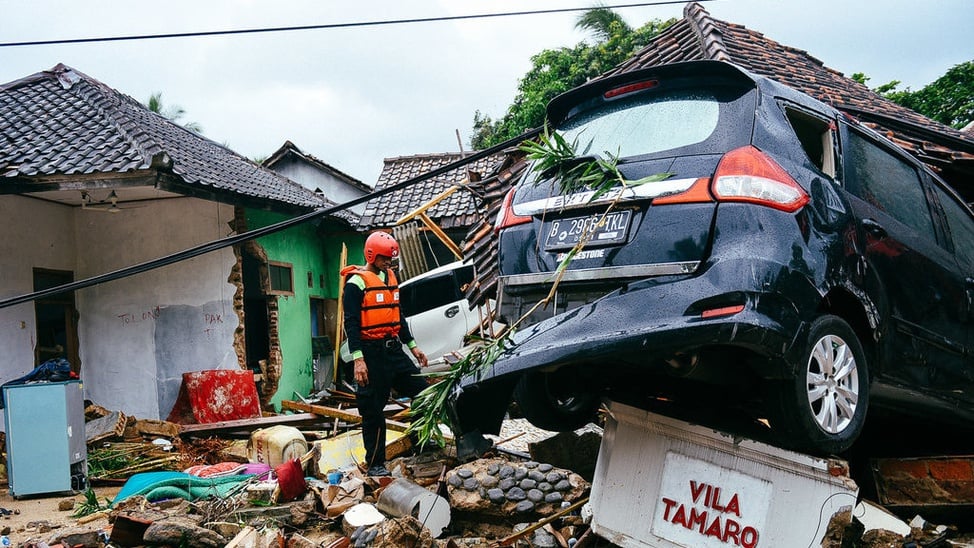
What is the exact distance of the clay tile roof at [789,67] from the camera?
787 centimetres

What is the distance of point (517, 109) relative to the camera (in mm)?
27438

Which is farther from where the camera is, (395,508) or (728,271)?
(395,508)

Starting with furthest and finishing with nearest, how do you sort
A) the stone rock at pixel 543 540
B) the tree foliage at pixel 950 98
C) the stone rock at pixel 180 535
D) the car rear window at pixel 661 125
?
the tree foliage at pixel 950 98 → the stone rock at pixel 180 535 → the stone rock at pixel 543 540 → the car rear window at pixel 661 125

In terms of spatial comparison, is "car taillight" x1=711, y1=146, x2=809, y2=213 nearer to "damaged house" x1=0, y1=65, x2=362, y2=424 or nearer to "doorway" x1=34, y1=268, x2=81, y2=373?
"damaged house" x1=0, y1=65, x2=362, y2=424

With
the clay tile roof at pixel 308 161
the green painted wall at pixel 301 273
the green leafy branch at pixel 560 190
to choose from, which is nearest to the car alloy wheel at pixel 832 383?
the green leafy branch at pixel 560 190

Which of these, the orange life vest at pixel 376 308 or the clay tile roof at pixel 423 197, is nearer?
the orange life vest at pixel 376 308

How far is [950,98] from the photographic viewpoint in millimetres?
21641

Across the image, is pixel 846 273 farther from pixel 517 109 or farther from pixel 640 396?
pixel 517 109

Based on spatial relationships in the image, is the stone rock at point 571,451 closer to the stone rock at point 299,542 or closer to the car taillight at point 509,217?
the stone rock at point 299,542

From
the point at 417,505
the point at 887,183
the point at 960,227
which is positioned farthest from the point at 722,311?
the point at 960,227

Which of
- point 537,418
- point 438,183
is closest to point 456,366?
point 537,418

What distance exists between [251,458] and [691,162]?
5.25 metres

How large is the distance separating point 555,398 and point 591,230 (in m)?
1.20

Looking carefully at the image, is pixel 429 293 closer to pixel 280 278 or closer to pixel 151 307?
pixel 280 278
